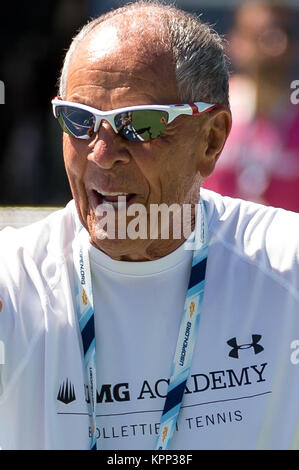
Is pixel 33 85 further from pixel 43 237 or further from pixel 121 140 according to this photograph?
pixel 121 140

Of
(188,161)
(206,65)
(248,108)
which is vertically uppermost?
(206,65)

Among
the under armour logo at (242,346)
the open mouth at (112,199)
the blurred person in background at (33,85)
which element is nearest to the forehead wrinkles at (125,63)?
the open mouth at (112,199)

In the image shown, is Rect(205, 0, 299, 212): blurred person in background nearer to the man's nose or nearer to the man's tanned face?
the man's tanned face

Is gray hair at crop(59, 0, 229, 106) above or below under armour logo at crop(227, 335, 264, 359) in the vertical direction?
above

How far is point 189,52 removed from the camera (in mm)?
2236

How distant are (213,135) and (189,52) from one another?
0.26m

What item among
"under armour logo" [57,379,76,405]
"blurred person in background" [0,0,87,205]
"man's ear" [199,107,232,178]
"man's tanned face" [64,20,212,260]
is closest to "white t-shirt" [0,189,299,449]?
"under armour logo" [57,379,76,405]

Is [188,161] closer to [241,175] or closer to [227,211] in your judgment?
[227,211]

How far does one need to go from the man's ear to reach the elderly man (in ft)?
0.06

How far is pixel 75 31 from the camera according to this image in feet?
15.0

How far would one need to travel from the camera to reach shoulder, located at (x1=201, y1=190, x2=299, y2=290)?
7.54 feet

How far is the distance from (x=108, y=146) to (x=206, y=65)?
41 cm

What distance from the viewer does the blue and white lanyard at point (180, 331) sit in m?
2.09
